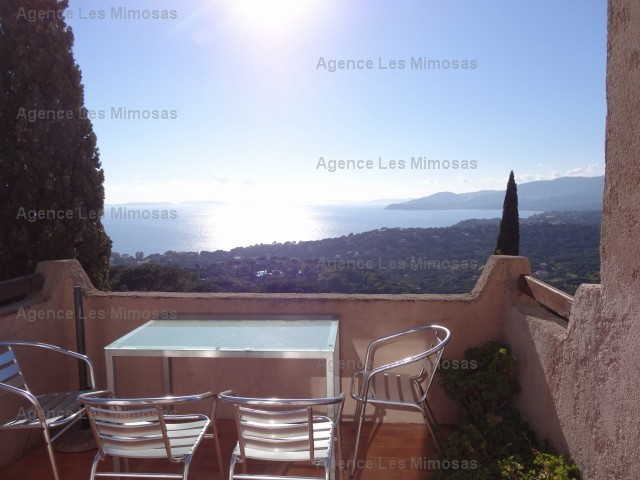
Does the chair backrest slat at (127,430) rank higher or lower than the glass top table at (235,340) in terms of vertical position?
lower

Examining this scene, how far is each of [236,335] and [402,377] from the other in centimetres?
113

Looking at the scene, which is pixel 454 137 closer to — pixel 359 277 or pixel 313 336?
pixel 359 277

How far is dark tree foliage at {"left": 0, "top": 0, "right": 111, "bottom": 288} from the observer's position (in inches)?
161

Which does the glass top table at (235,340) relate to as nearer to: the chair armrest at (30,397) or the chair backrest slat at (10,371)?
the chair armrest at (30,397)

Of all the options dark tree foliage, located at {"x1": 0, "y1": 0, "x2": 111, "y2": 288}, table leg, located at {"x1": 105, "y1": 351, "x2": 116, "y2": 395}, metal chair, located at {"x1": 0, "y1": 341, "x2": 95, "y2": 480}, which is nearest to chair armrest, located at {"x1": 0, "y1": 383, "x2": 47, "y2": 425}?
metal chair, located at {"x1": 0, "y1": 341, "x2": 95, "y2": 480}

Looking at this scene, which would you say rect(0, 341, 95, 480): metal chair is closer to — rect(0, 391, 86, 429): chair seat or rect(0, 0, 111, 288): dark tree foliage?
rect(0, 391, 86, 429): chair seat

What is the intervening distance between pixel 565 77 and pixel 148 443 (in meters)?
8.24

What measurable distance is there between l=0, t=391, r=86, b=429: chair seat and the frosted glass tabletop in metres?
0.45

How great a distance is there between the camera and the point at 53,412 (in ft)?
8.29

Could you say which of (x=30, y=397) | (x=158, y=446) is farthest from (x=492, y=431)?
(x=30, y=397)

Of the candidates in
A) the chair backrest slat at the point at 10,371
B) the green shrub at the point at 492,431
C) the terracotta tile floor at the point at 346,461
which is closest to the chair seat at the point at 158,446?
the terracotta tile floor at the point at 346,461

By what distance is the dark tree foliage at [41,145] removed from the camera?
4.10 m

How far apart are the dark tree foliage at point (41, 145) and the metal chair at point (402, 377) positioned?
317 cm

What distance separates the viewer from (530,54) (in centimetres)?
687
